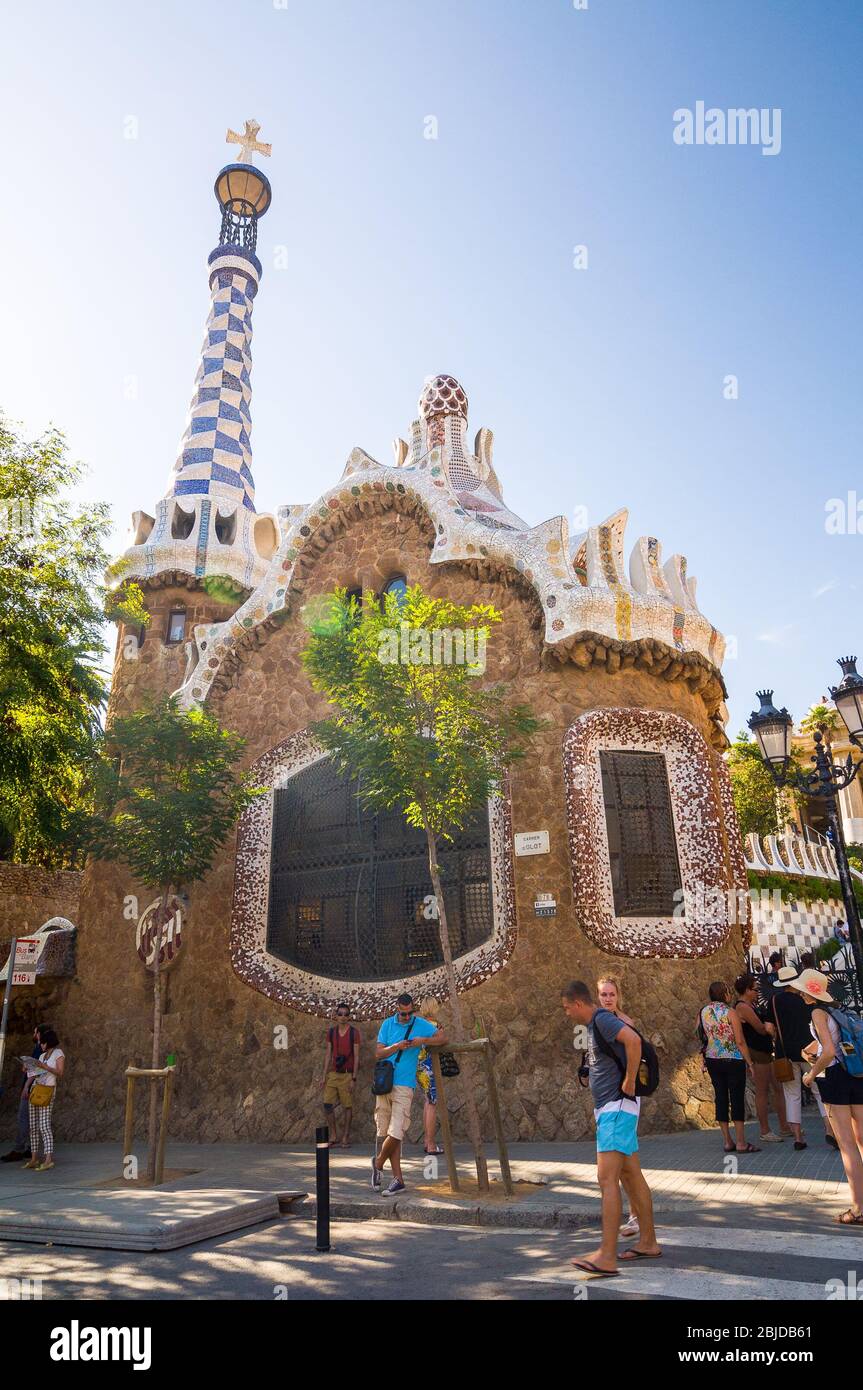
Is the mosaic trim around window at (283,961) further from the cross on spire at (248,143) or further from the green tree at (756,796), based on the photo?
the cross on spire at (248,143)

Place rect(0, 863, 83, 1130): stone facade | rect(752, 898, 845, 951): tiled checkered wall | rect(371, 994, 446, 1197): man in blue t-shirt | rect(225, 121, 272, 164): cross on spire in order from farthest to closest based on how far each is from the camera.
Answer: rect(225, 121, 272, 164): cross on spire
rect(752, 898, 845, 951): tiled checkered wall
rect(0, 863, 83, 1130): stone facade
rect(371, 994, 446, 1197): man in blue t-shirt

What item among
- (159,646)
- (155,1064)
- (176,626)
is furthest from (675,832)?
(176,626)

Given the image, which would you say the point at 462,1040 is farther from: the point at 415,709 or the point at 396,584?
the point at 396,584

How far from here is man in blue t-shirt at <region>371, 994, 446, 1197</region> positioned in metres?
7.01

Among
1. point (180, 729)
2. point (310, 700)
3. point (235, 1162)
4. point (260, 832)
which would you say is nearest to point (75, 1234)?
point (235, 1162)

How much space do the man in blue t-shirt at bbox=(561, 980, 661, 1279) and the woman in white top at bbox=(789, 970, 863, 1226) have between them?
1237mm

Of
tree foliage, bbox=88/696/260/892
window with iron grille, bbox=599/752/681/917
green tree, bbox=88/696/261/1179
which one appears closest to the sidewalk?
green tree, bbox=88/696/261/1179

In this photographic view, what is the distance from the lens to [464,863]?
10.6 m

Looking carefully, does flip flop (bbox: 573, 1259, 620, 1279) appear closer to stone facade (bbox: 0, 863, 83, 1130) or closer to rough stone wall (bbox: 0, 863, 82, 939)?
stone facade (bbox: 0, 863, 83, 1130)

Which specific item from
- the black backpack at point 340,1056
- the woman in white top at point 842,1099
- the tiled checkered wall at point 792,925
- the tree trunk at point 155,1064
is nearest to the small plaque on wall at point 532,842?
the black backpack at point 340,1056

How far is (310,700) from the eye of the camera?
41.2ft

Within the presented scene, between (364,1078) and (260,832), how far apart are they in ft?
11.8

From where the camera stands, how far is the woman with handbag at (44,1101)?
977cm
